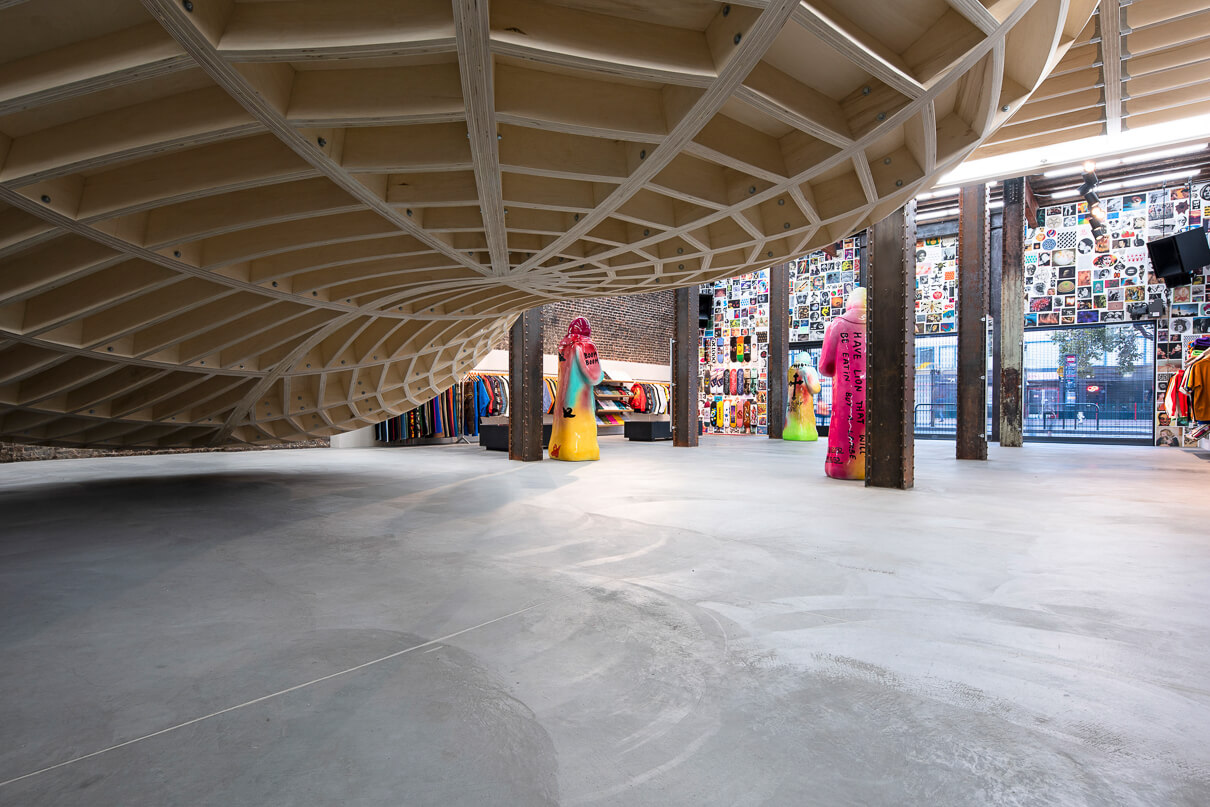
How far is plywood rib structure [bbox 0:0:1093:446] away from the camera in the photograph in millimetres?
2322

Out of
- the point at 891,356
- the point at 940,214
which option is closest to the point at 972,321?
the point at 891,356

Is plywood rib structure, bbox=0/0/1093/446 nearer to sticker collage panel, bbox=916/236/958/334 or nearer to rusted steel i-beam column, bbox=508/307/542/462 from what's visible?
rusted steel i-beam column, bbox=508/307/542/462

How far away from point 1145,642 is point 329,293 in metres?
6.81

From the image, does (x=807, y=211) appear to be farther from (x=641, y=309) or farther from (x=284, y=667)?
(x=641, y=309)

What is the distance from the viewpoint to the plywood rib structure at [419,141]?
7.62 feet

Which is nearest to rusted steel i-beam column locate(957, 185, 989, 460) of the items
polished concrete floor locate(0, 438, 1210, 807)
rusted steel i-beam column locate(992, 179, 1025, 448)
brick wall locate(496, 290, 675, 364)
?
rusted steel i-beam column locate(992, 179, 1025, 448)

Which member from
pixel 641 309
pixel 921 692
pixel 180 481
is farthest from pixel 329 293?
pixel 641 309

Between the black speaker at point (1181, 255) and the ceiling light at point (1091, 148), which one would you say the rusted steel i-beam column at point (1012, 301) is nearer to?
the black speaker at point (1181, 255)

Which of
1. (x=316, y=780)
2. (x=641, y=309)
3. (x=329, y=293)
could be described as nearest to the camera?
(x=316, y=780)

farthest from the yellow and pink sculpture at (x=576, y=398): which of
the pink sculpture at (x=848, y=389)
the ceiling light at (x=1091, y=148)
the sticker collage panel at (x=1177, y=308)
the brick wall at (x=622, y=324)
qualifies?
the sticker collage panel at (x=1177, y=308)

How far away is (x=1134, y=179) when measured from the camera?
50.9 ft

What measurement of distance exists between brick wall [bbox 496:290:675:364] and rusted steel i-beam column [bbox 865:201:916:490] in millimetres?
12690

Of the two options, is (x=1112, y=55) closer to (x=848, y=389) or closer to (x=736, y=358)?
(x=848, y=389)

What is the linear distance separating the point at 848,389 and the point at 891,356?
3.50ft
